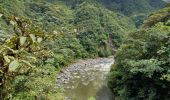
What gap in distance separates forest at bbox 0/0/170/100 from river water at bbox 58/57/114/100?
127 centimetres

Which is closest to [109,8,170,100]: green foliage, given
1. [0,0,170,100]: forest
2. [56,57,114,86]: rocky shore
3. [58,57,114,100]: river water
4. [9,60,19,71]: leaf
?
[0,0,170,100]: forest

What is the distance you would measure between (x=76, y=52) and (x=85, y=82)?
61.5 feet

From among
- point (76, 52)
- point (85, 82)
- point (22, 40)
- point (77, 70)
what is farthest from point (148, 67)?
point (76, 52)

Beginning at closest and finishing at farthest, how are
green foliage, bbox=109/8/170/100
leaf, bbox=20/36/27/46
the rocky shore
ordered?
leaf, bbox=20/36/27/46 < green foliage, bbox=109/8/170/100 < the rocky shore

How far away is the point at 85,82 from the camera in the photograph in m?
33.4

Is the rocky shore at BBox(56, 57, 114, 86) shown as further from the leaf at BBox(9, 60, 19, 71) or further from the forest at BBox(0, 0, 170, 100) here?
the leaf at BBox(9, 60, 19, 71)

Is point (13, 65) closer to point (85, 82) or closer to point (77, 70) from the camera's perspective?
point (85, 82)

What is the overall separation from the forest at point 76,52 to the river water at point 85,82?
4.18ft

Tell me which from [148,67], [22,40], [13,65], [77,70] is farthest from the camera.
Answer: [77,70]

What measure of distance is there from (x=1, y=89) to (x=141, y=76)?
17302mm

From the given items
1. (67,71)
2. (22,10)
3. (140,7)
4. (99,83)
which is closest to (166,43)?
(99,83)

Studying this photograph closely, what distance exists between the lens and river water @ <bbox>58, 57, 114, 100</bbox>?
27562 mm

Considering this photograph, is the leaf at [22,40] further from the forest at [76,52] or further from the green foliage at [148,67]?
the green foliage at [148,67]

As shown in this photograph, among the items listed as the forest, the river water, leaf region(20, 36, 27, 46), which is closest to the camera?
leaf region(20, 36, 27, 46)
